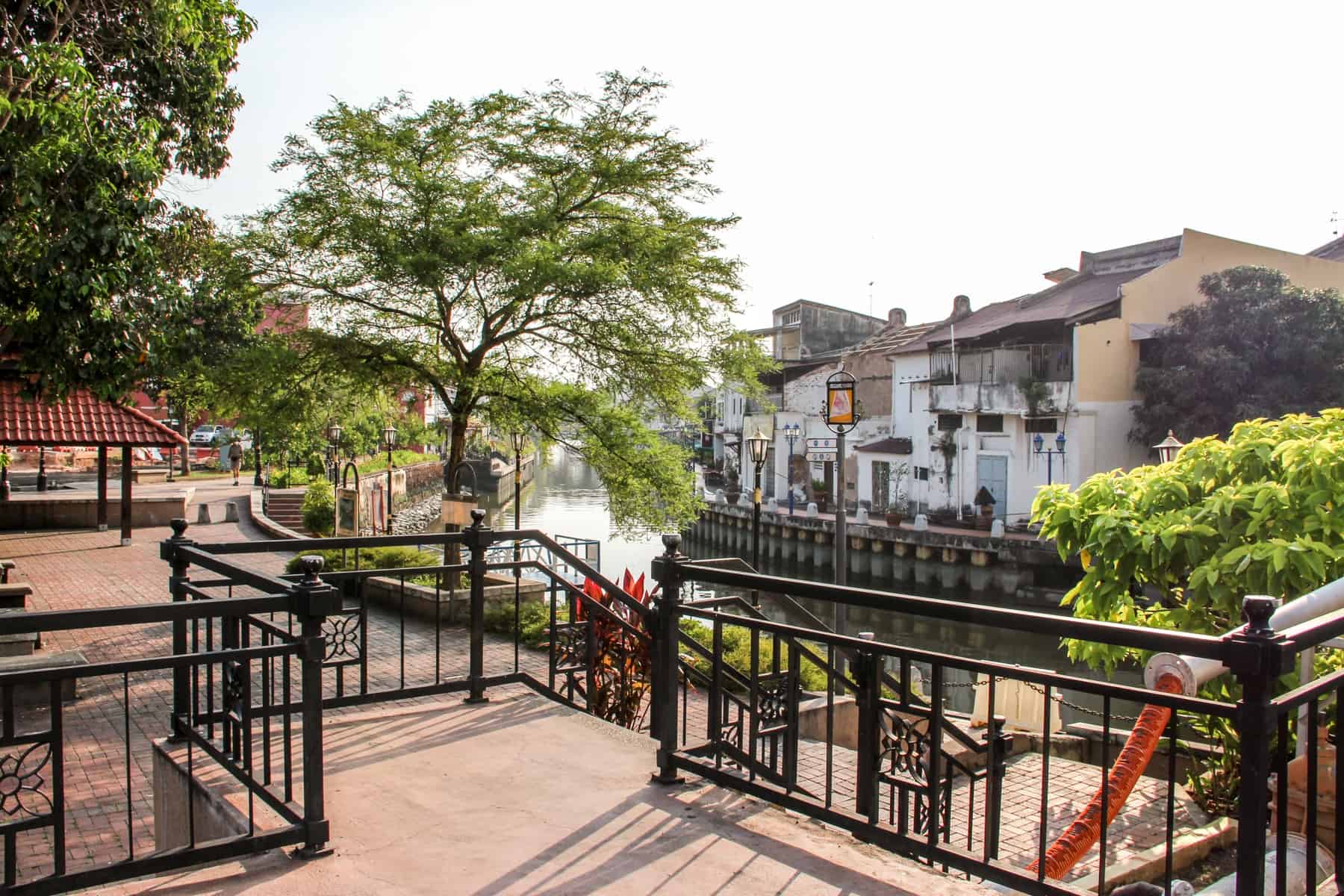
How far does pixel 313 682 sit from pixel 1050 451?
102 feet

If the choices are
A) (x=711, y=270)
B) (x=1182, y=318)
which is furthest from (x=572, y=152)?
(x=1182, y=318)

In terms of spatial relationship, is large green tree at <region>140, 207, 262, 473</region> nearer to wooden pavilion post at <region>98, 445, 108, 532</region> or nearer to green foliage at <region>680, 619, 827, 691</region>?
wooden pavilion post at <region>98, 445, 108, 532</region>

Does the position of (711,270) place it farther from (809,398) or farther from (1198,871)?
(809,398)

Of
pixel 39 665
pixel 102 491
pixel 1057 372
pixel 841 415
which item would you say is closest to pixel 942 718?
pixel 39 665

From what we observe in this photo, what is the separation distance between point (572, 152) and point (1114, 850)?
12450 millimetres

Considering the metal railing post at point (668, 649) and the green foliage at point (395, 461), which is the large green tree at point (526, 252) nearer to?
the metal railing post at point (668, 649)

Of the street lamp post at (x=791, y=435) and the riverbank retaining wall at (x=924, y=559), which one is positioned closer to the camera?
the riverbank retaining wall at (x=924, y=559)

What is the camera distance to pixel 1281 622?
3191 mm

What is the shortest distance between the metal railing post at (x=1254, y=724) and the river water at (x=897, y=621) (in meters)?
4.47

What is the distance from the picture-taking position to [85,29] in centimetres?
998

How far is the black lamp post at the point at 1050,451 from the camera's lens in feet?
101

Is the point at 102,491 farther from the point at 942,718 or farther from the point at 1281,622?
the point at 1281,622

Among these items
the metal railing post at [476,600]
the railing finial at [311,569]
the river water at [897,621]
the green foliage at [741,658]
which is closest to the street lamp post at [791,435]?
the river water at [897,621]

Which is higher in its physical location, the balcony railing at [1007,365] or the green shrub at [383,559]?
the balcony railing at [1007,365]
